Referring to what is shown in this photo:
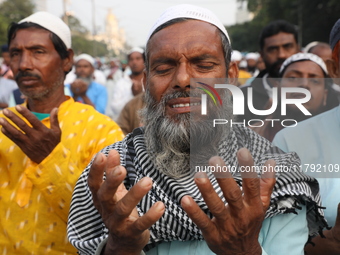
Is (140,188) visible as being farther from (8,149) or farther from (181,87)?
(8,149)

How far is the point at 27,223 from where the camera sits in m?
2.44

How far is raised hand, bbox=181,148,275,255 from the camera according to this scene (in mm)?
1381

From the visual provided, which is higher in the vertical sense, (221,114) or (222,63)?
(222,63)

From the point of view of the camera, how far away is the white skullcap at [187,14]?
6.80 feet

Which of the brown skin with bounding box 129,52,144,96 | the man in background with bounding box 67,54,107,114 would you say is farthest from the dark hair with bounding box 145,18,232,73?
the brown skin with bounding box 129,52,144,96

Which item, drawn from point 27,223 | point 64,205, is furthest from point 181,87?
point 27,223

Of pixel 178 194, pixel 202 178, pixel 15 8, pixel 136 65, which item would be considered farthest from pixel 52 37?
pixel 15 8

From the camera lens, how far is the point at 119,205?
1483 millimetres

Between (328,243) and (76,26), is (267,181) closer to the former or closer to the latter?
(328,243)

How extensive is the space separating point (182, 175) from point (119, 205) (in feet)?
1.59

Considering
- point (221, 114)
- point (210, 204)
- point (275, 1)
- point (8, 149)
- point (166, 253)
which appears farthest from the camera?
point (275, 1)

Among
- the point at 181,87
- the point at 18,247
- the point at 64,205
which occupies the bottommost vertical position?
the point at 18,247

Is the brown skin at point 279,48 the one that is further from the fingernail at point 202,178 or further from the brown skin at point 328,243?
the fingernail at point 202,178

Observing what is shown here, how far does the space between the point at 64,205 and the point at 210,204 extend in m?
1.16
